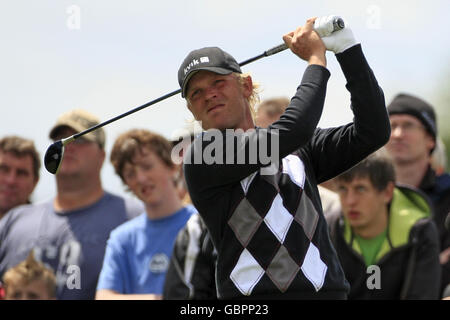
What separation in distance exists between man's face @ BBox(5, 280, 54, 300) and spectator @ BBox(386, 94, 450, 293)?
2619mm

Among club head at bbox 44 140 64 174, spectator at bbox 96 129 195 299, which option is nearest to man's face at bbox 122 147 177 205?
spectator at bbox 96 129 195 299

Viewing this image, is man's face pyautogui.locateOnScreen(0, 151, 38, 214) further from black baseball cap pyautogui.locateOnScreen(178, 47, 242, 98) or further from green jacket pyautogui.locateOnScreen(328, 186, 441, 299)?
black baseball cap pyautogui.locateOnScreen(178, 47, 242, 98)

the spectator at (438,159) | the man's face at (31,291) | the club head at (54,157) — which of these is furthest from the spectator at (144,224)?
the spectator at (438,159)

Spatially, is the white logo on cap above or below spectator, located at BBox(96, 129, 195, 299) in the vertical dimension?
above

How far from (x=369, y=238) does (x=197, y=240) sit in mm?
1189

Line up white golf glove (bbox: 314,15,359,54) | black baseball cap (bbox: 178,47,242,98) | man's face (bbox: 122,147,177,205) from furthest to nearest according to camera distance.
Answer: man's face (bbox: 122,147,177,205)
black baseball cap (bbox: 178,47,242,98)
white golf glove (bbox: 314,15,359,54)

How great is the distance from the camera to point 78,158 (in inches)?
271

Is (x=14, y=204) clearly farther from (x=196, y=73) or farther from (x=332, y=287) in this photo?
(x=332, y=287)

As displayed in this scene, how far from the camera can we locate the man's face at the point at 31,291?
20.8 feet

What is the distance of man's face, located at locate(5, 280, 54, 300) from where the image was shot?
6.35 m

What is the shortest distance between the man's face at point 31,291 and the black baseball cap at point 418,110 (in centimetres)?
277

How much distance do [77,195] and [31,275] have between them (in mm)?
741

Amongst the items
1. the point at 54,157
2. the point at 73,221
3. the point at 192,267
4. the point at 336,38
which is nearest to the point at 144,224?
the point at 73,221

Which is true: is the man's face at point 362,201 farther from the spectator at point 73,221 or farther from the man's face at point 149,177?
the spectator at point 73,221
